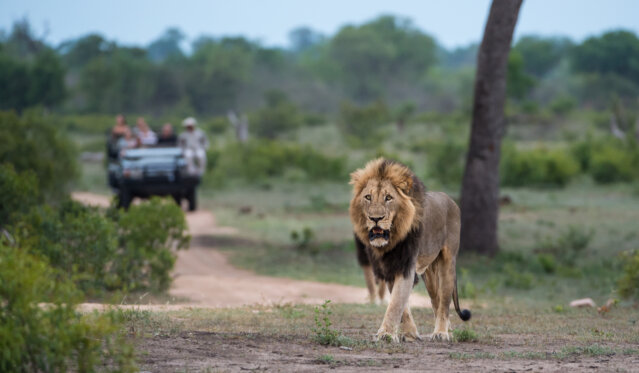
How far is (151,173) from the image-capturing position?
17406mm

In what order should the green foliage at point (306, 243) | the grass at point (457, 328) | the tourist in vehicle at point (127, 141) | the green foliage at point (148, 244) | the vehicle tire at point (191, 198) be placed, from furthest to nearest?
the vehicle tire at point (191, 198), the tourist in vehicle at point (127, 141), the green foliage at point (306, 243), the green foliage at point (148, 244), the grass at point (457, 328)

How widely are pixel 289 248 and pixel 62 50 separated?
57.2 meters

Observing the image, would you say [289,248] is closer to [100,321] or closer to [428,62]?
[100,321]

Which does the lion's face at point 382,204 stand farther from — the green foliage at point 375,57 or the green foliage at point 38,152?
the green foliage at point 375,57

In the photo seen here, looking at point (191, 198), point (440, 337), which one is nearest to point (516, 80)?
point (191, 198)

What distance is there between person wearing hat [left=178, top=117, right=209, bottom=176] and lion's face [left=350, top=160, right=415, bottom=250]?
1214 cm

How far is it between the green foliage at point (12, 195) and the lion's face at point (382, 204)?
5.77 meters

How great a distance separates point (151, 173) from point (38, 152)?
84.9 inches

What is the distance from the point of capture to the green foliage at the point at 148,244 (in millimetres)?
9977

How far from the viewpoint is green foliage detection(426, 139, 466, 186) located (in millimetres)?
24984

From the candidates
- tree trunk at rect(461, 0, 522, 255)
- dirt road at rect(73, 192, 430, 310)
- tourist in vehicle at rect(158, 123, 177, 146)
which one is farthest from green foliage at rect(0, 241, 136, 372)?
tourist in vehicle at rect(158, 123, 177, 146)

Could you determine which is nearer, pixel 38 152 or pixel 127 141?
pixel 38 152

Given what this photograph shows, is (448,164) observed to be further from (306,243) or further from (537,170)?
(306,243)

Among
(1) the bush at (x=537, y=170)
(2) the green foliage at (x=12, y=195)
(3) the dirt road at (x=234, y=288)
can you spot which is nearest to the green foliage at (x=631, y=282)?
(3) the dirt road at (x=234, y=288)
